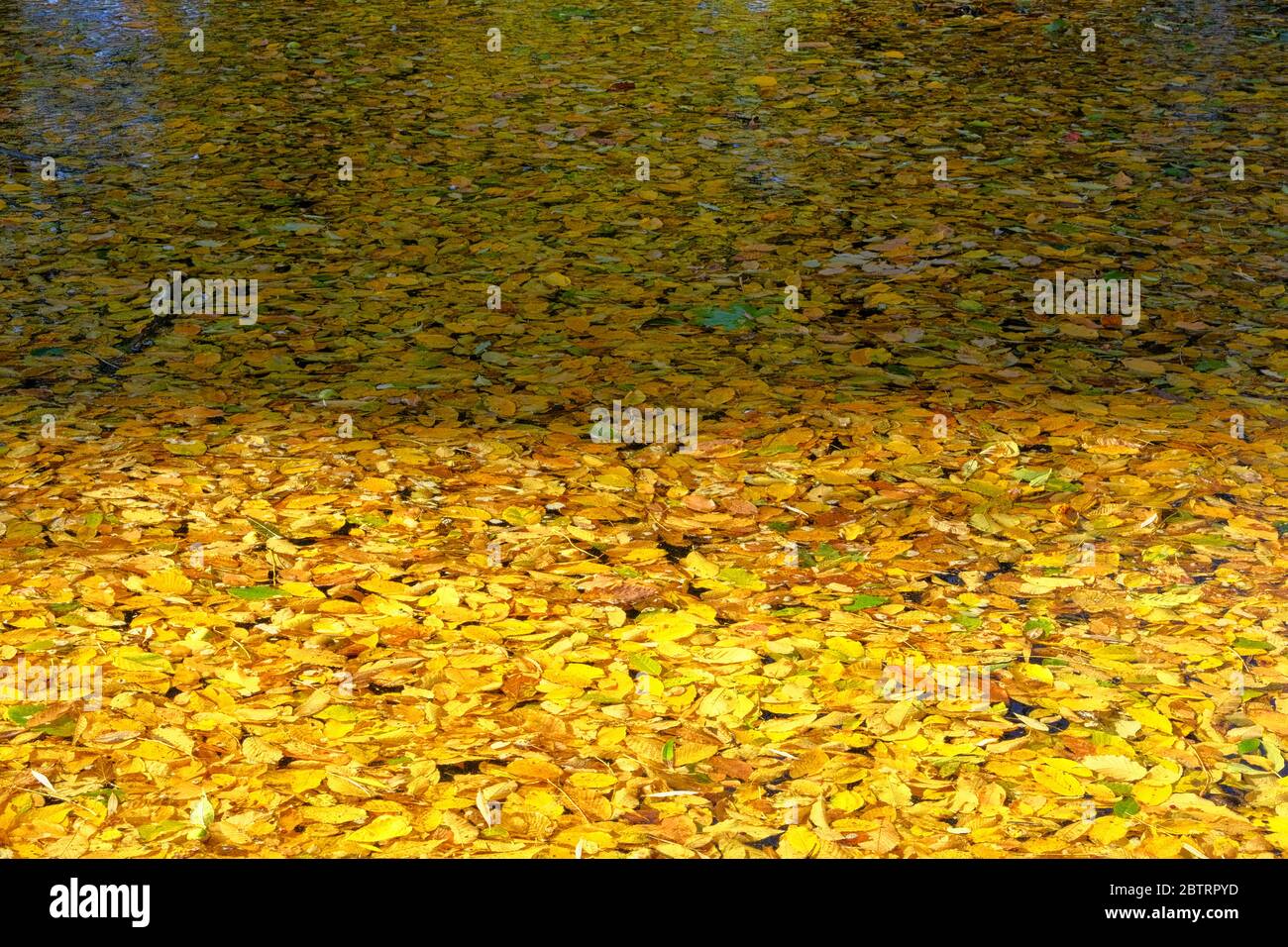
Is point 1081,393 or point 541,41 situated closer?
point 1081,393

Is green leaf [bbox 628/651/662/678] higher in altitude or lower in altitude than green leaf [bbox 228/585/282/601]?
lower

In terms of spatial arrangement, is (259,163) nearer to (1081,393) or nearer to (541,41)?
(541,41)

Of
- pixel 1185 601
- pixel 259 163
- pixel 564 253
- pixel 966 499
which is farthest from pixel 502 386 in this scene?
pixel 259 163

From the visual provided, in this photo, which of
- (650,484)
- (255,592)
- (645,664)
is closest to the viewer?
(645,664)

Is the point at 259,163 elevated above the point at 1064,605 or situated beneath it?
elevated above

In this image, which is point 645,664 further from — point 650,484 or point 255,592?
point 255,592

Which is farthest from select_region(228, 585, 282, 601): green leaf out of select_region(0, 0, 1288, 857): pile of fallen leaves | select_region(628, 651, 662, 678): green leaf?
select_region(628, 651, 662, 678): green leaf

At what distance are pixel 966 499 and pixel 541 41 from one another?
441cm

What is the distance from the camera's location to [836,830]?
1.86 metres

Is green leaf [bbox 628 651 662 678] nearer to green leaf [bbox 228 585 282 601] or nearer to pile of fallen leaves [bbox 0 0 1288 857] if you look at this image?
pile of fallen leaves [bbox 0 0 1288 857]

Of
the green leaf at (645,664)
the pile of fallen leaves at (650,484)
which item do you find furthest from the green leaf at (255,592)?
the green leaf at (645,664)

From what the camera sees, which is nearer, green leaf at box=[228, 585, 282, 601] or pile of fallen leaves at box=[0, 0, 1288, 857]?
pile of fallen leaves at box=[0, 0, 1288, 857]

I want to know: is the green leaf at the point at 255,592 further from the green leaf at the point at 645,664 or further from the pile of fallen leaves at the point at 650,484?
the green leaf at the point at 645,664

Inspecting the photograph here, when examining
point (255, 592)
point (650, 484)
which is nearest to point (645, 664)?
point (650, 484)
